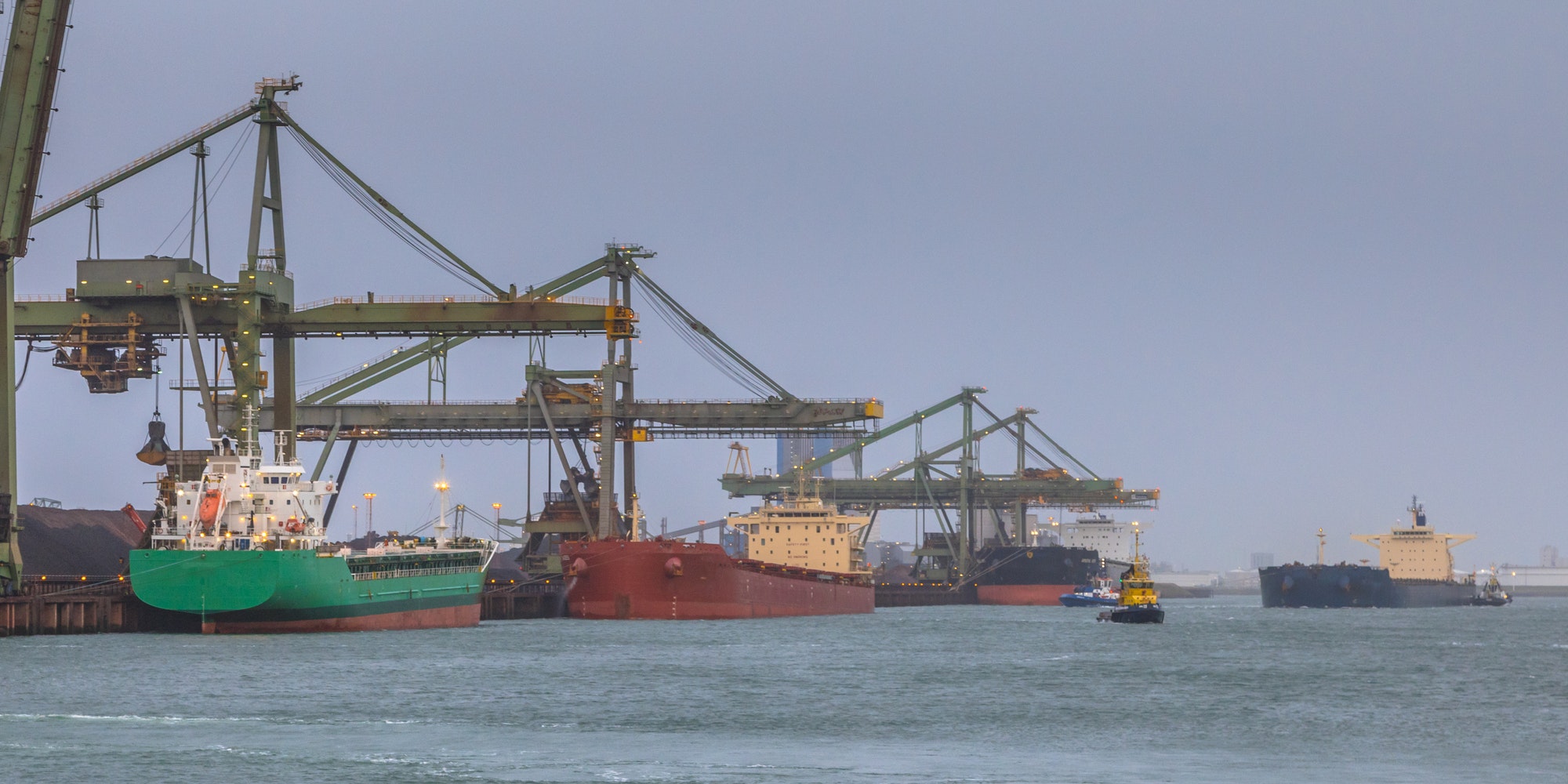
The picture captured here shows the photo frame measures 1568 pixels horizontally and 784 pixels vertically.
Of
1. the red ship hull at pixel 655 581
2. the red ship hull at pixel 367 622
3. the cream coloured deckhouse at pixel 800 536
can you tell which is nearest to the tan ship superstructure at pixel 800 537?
the cream coloured deckhouse at pixel 800 536

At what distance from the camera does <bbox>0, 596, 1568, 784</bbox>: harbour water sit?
26.2 meters

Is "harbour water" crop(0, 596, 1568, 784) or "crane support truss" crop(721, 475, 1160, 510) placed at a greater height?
"crane support truss" crop(721, 475, 1160, 510)

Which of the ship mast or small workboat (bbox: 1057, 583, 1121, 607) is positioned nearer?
the ship mast

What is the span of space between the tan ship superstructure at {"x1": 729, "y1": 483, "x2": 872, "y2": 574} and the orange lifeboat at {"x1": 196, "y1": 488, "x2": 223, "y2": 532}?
123 ft

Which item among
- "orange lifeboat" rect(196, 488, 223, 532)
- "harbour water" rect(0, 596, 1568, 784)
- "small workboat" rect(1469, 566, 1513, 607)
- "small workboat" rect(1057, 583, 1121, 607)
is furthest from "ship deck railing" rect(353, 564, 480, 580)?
"small workboat" rect(1469, 566, 1513, 607)

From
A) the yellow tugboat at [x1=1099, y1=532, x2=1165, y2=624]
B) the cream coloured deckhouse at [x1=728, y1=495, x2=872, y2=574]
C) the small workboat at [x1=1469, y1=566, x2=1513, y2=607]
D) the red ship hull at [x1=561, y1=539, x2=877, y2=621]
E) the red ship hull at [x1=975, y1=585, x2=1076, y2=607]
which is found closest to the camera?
the yellow tugboat at [x1=1099, y1=532, x2=1165, y2=624]

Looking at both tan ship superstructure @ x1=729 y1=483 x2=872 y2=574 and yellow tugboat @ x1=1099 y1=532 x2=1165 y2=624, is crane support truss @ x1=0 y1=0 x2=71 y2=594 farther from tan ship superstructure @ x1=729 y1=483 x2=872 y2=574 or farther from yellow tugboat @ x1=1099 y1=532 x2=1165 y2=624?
tan ship superstructure @ x1=729 y1=483 x2=872 y2=574

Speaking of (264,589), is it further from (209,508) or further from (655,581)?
(655,581)

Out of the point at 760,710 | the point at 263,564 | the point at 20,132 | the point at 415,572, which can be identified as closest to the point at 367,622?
the point at 415,572

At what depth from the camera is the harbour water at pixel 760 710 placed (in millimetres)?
26203

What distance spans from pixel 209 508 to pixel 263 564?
126 inches

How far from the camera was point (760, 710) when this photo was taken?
34000mm

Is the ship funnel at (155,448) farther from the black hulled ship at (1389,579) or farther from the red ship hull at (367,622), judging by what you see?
the black hulled ship at (1389,579)

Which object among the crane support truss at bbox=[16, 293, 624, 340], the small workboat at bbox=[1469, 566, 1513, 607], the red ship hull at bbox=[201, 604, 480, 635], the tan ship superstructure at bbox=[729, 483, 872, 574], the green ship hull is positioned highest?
the crane support truss at bbox=[16, 293, 624, 340]
